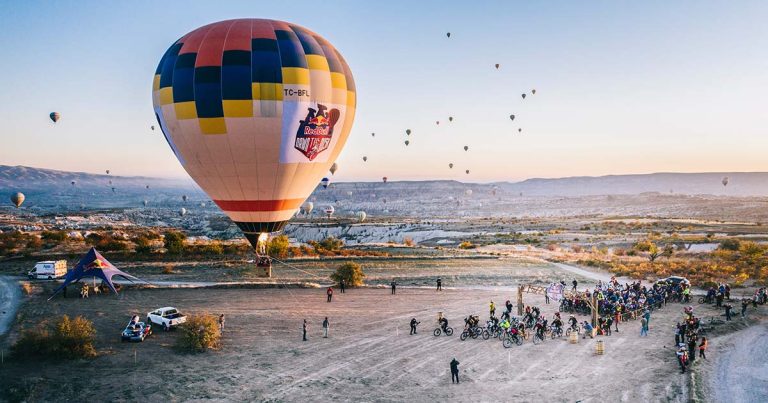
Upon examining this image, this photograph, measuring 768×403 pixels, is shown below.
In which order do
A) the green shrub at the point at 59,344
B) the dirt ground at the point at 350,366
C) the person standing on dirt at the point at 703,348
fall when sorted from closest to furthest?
the dirt ground at the point at 350,366 → the green shrub at the point at 59,344 → the person standing on dirt at the point at 703,348

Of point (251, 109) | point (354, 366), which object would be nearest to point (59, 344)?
point (354, 366)

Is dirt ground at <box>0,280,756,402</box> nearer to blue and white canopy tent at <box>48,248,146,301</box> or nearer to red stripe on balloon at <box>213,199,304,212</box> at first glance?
blue and white canopy tent at <box>48,248,146,301</box>

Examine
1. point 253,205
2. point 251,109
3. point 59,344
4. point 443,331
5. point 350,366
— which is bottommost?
point 350,366

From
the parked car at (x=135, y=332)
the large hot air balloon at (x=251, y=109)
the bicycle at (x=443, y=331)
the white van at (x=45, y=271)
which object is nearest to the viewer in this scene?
the parked car at (x=135, y=332)

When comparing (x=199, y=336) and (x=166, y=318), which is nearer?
(x=199, y=336)

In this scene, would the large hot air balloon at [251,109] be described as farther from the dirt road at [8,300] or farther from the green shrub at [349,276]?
the dirt road at [8,300]

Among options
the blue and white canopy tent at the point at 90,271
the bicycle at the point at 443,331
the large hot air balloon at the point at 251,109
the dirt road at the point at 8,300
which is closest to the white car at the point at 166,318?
the large hot air balloon at the point at 251,109

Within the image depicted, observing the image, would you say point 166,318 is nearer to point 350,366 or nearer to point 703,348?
point 350,366
